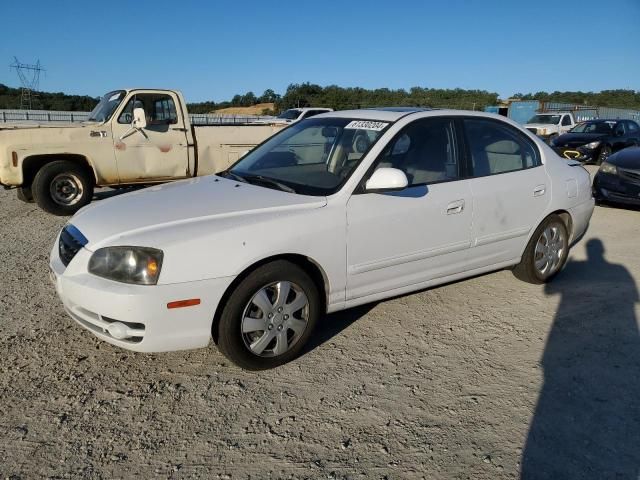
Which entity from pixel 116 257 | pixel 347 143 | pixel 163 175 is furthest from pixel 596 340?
pixel 163 175

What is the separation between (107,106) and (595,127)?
14.7 m

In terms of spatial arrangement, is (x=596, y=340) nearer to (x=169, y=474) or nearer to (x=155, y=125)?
(x=169, y=474)

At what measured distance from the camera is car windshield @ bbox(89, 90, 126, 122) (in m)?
8.19

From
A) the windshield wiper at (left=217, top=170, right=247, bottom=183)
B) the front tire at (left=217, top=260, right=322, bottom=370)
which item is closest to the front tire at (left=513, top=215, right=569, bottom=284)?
→ the front tire at (left=217, top=260, right=322, bottom=370)

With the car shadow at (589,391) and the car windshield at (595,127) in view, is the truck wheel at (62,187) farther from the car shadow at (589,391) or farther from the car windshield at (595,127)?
the car windshield at (595,127)

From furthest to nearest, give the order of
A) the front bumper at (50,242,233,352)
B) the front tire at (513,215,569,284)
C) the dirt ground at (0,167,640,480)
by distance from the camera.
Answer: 1. the front tire at (513,215,569,284)
2. the front bumper at (50,242,233,352)
3. the dirt ground at (0,167,640,480)

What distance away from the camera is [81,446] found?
101 inches

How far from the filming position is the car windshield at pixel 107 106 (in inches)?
322

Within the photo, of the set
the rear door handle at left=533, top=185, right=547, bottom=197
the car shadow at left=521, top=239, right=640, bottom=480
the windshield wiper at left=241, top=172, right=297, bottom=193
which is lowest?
the car shadow at left=521, top=239, right=640, bottom=480

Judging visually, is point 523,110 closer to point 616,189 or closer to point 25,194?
point 616,189

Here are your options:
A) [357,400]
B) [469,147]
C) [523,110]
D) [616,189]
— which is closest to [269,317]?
[357,400]

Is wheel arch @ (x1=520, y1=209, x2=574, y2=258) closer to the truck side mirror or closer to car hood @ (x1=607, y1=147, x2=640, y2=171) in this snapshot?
car hood @ (x1=607, y1=147, x2=640, y2=171)

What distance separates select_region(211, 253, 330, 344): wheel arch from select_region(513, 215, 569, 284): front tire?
2.21m

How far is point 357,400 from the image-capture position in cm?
301
